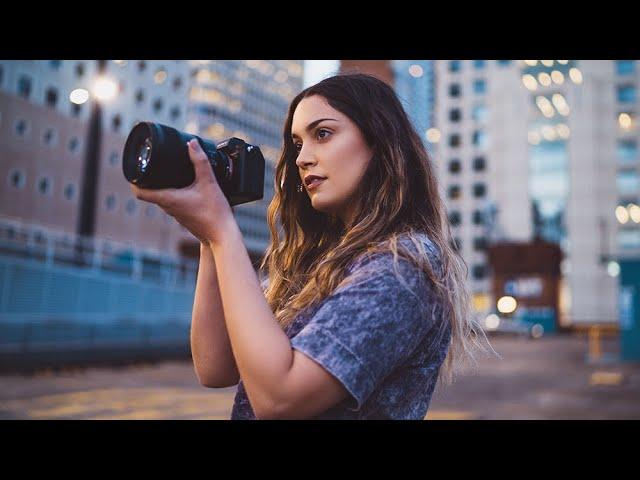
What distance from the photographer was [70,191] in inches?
1572

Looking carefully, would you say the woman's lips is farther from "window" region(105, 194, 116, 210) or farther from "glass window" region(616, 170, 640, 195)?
"glass window" region(616, 170, 640, 195)

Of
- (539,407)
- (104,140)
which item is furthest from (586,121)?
(539,407)

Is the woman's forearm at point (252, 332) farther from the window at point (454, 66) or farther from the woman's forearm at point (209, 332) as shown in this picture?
the window at point (454, 66)

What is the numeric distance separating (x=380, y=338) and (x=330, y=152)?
1.47ft

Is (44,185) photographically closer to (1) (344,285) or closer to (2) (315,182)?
(2) (315,182)

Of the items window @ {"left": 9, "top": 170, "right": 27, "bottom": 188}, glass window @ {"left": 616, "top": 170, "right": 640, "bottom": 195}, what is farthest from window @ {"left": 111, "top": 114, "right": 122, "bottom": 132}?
glass window @ {"left": 616, "top": 170, "right": 640, "bottom": 195}

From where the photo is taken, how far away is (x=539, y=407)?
33.0 ft

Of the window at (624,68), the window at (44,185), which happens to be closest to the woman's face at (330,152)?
the window at (44,185)

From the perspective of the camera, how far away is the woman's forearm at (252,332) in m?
1.14

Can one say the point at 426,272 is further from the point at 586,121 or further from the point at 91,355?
the point at 586,121

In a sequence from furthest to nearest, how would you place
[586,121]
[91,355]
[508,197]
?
[508,197] → [586,121] → [91,355]

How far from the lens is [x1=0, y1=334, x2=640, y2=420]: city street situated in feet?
28.3

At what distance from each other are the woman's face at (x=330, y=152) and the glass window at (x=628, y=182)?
2199 inches
